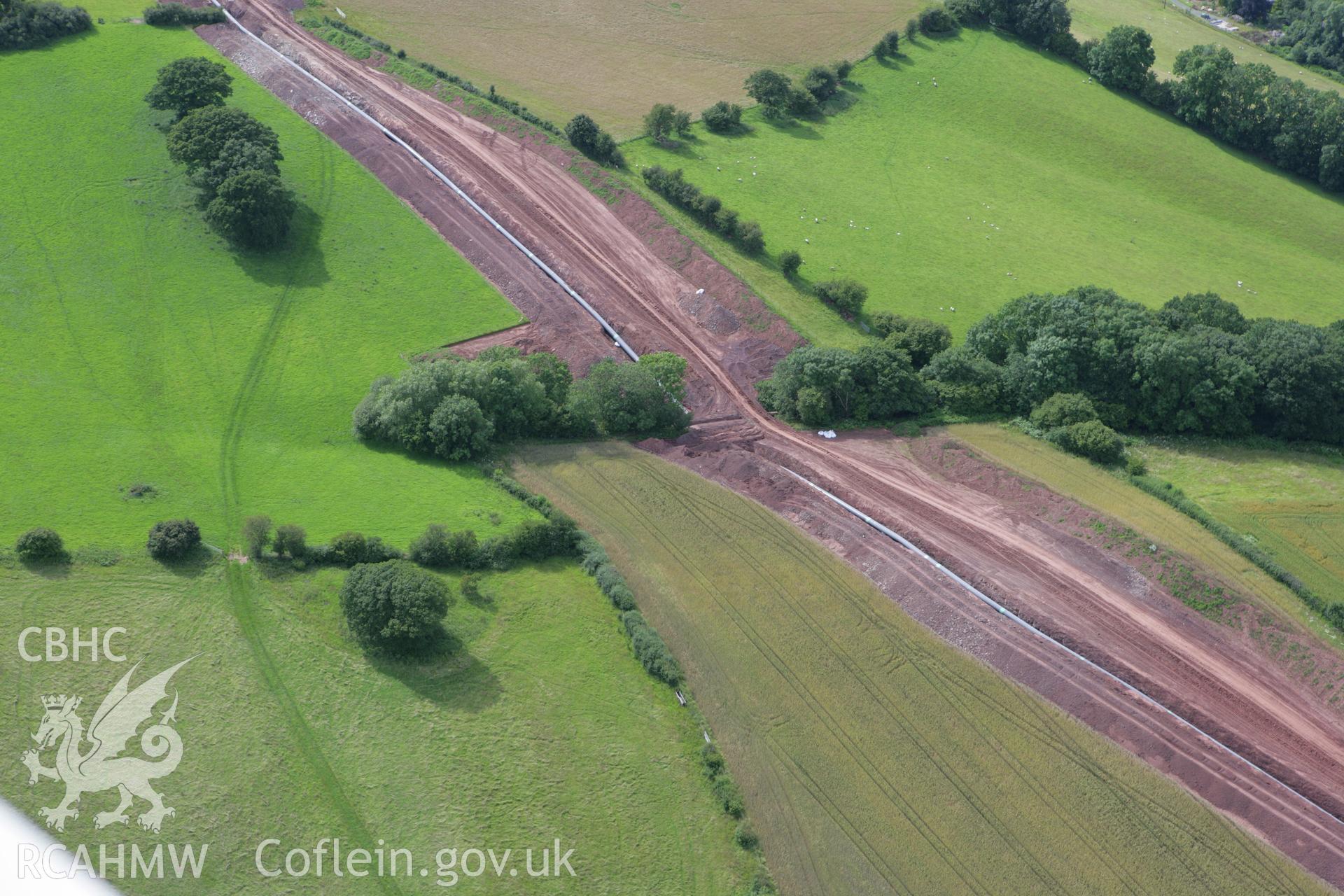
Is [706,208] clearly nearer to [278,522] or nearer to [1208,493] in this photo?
[1208,493]

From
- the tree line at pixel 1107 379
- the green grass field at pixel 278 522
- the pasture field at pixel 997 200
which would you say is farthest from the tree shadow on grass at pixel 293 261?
the tree line at pixel 1107 379

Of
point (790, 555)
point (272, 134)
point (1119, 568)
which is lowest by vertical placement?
point (790, 555)

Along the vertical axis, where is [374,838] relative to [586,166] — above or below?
below

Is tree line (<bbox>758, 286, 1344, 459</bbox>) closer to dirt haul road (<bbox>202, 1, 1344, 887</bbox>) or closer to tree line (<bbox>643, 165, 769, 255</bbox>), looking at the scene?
dirt haul road (<bbox>202, 1, 1344, 887</bbox>)

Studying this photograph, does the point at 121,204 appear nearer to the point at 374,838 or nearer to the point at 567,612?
the point at 567,612

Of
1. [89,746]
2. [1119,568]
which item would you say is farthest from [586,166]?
[89,746]

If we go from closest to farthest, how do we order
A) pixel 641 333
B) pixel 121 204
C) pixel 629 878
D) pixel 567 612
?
pixel 629 878 → pixel 567 612 → pixel 641 333 → pixel 121 204

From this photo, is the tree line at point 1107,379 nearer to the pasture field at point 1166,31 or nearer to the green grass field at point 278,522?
the green grass field at point 278,522

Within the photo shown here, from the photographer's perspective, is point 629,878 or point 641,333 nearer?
point 629,878

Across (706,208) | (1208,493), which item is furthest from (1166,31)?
(1208,493)
